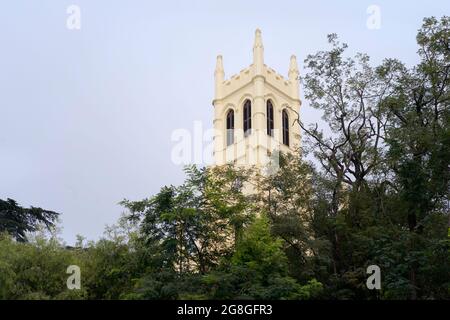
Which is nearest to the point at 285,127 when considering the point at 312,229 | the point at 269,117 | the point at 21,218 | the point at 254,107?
the point at 269,117

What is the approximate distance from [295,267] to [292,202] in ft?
11.9

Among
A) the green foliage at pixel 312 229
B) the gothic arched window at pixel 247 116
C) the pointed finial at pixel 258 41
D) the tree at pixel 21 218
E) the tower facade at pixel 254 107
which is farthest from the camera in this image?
the pointed finial at pixel 258 41

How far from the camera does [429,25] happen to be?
944 inches

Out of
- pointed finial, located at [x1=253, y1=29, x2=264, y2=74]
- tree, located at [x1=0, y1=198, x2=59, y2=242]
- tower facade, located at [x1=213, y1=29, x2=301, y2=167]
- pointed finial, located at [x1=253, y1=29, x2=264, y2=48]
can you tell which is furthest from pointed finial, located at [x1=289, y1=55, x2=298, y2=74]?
tree, located at [x1=0, y1=198, x2=59, y2=242]

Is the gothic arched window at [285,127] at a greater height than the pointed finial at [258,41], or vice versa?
the pointed finial at [258,41]

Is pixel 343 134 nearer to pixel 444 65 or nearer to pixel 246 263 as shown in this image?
pixel 444 65

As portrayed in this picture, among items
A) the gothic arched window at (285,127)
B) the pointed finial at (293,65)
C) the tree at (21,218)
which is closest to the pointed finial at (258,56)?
the pointed finial at (293,65)

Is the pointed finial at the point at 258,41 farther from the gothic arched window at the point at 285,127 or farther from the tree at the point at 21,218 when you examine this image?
the tree at the point at 21,218

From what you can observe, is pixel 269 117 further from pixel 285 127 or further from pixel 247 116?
pixel 285 127

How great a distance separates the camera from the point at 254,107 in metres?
59.6

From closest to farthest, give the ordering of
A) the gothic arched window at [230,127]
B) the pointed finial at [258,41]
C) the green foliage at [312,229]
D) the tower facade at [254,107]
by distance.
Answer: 1. the green foliage at [312,229]
2. the tower facade at [254,107]
3. the gothic arched window at [230,127]
4. the pointed finial at [258,41]

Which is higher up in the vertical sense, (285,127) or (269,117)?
(269,117)

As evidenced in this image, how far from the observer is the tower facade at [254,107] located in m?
58.9
